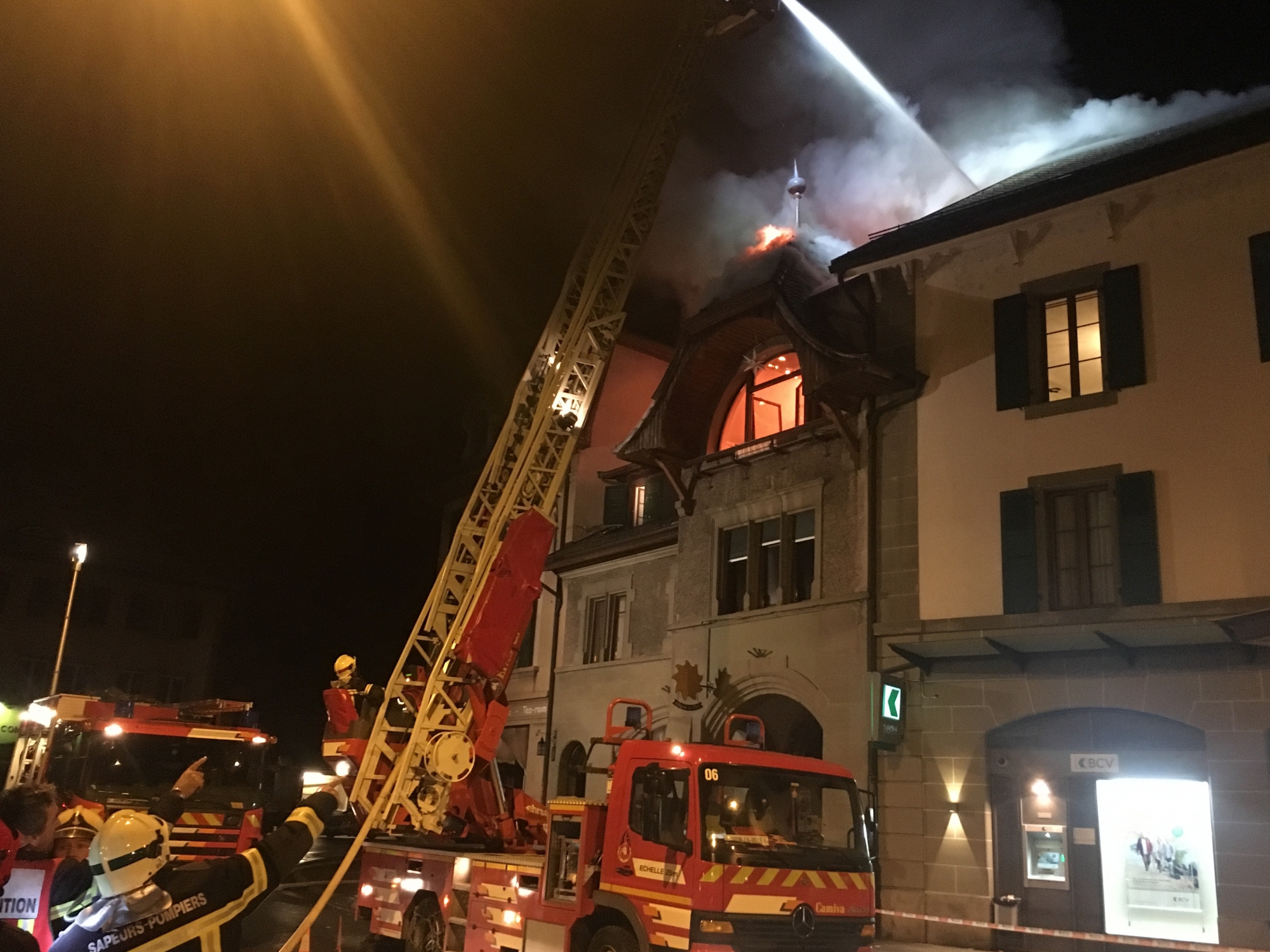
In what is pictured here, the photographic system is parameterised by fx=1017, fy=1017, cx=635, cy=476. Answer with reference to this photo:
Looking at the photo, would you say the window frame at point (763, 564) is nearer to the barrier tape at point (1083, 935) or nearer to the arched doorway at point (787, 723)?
the arched doorway at point (787, 723)

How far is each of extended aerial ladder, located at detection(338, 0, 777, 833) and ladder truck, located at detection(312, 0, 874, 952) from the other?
25mm

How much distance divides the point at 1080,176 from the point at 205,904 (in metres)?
14.3

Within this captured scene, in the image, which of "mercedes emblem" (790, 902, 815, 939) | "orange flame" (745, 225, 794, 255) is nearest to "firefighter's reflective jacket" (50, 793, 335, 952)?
"mercedes emblem" (790, 902, 815, 939)

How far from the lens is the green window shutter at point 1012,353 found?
583 inches

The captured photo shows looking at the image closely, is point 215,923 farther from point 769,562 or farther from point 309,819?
point 769,562

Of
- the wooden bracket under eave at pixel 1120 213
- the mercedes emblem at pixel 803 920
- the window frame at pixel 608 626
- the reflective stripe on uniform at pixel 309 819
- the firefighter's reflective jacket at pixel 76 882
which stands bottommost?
the mercedes emblem at pixel 803 920

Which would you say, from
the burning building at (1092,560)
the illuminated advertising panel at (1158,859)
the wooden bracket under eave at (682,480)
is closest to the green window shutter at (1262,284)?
the burning building at (1092,560)

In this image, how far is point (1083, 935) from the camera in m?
12.6

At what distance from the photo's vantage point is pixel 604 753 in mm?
22047

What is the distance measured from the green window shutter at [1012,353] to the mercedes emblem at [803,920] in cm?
897

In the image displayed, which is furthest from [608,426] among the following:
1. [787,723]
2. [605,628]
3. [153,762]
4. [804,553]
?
[153,762]

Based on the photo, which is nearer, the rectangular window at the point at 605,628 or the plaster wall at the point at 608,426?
the rectangular window at the point at 605,628

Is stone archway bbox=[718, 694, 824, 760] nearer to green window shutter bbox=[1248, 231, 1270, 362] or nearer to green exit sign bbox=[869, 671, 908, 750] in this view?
green exit sign bbox=[869, 671, 908, 750]

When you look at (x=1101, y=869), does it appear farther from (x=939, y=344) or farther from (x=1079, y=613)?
(x=939, y=344)
